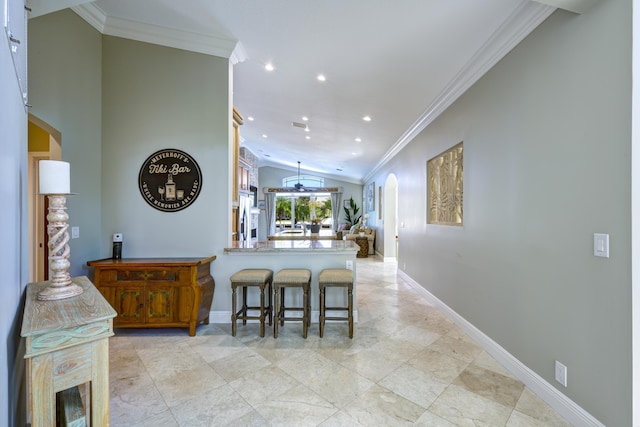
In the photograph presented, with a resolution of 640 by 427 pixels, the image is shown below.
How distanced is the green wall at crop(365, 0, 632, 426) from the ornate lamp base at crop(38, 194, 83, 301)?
2836mm

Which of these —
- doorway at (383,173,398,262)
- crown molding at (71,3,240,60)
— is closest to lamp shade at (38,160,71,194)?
crown molding at (71,3,240,60)

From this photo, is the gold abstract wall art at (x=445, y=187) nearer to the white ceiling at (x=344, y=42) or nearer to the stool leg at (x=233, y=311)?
the white ceiling at (x=344, y=42)

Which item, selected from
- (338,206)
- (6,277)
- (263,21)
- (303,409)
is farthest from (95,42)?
(338,206)

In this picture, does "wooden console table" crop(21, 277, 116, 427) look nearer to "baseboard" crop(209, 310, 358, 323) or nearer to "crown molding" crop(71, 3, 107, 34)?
"baseboard" crop(209, 310, 358, 323)

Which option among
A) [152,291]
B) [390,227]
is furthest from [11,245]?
[390,227]

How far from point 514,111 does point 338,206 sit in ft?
30.9

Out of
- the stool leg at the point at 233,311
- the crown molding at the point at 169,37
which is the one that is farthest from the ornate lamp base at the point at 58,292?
the crown molding at the point at 169,37

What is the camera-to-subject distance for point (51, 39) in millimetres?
2541

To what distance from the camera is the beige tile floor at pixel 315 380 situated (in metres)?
1.75

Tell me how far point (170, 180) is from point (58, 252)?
5.65 feet

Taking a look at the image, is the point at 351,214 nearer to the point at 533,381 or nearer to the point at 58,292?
the point at 533,381

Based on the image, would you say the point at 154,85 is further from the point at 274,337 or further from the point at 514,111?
the point at 514,111

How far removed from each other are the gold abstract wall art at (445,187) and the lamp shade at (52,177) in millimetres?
3410

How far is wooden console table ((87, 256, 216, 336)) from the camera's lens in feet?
9.22
